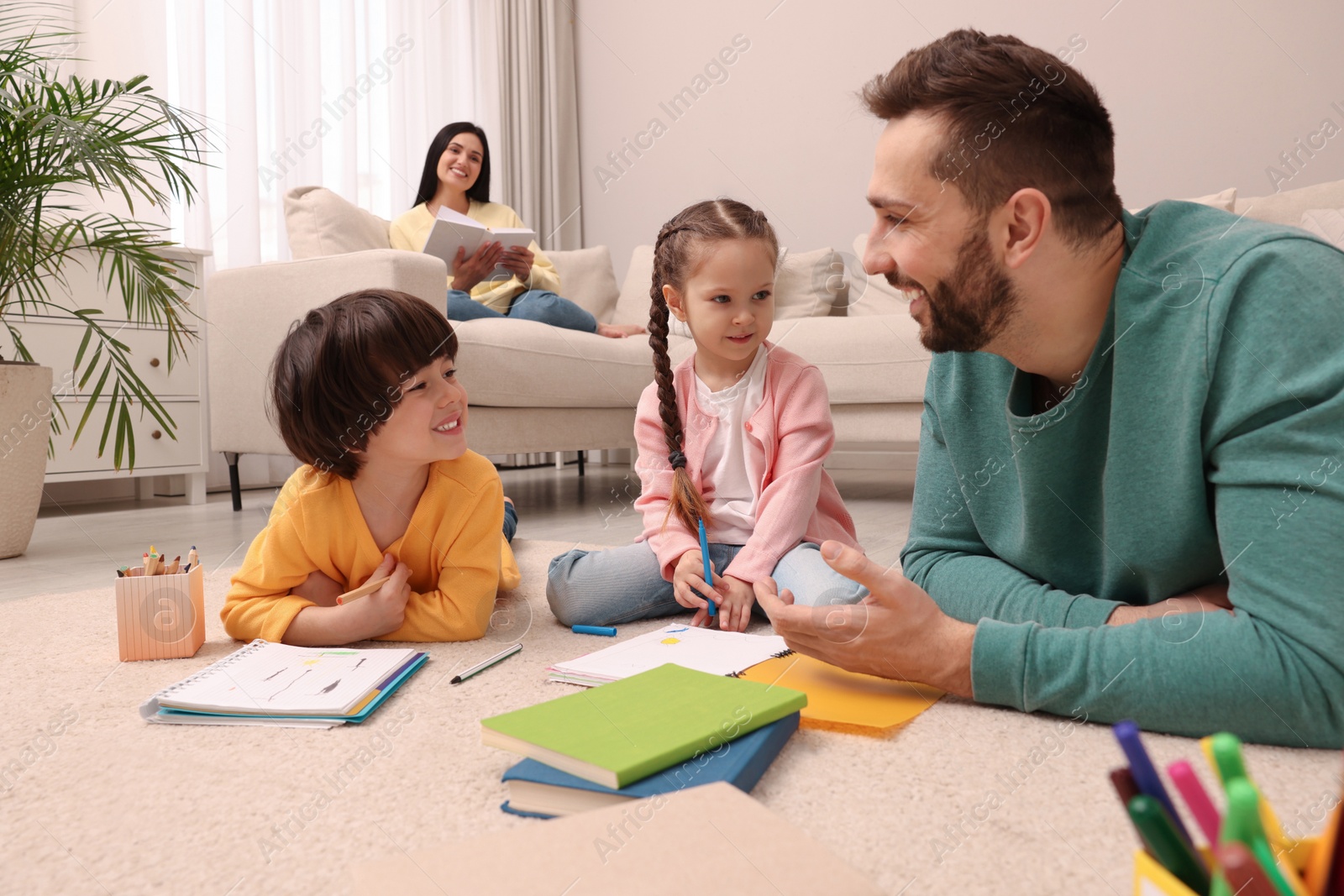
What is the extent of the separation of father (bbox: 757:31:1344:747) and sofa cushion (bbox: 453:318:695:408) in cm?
147

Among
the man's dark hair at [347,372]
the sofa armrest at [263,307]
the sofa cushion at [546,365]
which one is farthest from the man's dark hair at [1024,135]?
the sofa armrest at [263,307]

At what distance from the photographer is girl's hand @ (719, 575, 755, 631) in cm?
130

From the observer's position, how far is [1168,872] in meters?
0.33

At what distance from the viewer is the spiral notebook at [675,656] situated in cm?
103

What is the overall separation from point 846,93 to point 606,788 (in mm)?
3780

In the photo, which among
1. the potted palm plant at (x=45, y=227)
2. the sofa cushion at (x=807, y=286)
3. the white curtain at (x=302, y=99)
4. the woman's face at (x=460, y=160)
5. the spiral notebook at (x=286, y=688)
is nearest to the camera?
the spiral notebook at (x=286, y=688)

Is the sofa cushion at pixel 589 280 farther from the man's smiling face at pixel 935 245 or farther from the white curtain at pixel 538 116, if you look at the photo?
the man's smiling face at pixel 935 245

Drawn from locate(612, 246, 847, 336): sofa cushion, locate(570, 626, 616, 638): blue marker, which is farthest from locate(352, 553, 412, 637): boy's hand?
locate(612, 246, 847, 336): sofa cushion

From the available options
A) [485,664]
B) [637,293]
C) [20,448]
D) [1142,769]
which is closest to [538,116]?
[637,293]

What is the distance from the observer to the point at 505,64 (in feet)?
14.3

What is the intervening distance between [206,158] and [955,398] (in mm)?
3047

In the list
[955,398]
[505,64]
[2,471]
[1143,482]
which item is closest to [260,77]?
[505,64]

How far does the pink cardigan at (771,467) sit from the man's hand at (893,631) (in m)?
0.43

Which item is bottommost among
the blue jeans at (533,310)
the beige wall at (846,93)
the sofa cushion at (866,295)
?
the blue jeans at (533,310)
